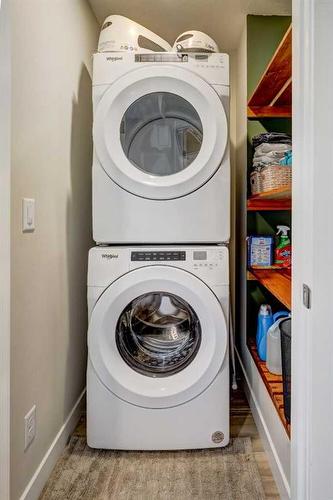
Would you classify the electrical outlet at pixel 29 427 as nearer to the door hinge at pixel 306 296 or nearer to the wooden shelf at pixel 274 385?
the wooden shelf at pixel 274 385

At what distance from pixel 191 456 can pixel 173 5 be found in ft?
7.59

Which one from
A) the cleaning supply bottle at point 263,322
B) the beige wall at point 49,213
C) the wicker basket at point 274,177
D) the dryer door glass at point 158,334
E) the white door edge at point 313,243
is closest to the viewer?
the white door edge at point 313,243

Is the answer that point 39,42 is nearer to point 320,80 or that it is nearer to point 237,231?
point 320,80

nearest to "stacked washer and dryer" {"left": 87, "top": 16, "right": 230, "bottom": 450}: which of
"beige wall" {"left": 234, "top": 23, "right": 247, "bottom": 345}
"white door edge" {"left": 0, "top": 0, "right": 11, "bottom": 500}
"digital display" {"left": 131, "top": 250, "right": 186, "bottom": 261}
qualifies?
"digital display" {"left": 131, "top": 250, "right": 186, "bottom": 261}

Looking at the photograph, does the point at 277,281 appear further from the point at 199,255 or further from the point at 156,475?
the point at 156,475

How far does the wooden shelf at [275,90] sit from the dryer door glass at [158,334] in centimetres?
115

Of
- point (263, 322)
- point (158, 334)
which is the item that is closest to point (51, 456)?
point (158, 334)

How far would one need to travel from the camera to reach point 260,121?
7.47ft

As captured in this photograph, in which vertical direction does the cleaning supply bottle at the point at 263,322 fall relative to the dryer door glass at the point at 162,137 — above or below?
below

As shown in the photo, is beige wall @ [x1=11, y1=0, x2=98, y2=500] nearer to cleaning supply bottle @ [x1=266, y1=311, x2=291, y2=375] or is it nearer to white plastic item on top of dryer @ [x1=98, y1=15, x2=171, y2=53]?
white plastic item on top of dryer @ [x1=98, y1=15, x2=171, y2=53]

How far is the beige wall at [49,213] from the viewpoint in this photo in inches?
49.0

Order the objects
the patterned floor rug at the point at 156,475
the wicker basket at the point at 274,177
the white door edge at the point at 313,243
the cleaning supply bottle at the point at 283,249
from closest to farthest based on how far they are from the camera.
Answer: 1. the white door edge at the point at 313,243
2. the patterned floor rug at the point at 156,475
3. the wicker basket at the point at 274,177
4. the cleaning supply bottle at the point at 283,249

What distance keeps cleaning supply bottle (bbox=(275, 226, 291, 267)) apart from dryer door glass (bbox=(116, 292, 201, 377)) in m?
0.72

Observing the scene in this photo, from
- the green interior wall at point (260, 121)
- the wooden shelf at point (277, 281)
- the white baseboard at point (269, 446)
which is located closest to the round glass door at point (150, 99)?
the wooden shelf at point (277, 281)
